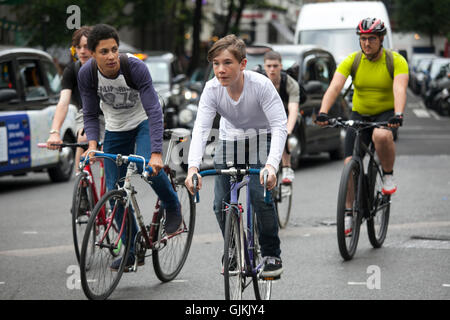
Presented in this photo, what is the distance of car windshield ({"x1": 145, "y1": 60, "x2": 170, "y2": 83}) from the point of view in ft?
71.0

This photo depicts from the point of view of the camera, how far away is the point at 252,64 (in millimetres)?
13414

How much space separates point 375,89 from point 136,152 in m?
2.29

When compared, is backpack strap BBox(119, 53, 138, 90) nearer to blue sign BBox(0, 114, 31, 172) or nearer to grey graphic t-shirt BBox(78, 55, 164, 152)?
grey graphic t-shirt BBox(78, 55, 164, 152)

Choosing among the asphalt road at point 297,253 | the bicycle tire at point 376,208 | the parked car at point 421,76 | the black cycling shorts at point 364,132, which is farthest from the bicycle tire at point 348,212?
the parked car at point 421,76

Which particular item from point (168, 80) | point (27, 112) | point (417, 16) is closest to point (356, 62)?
point (27, 112)

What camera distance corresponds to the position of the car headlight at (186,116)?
47.7 feet

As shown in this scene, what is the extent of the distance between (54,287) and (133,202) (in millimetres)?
912

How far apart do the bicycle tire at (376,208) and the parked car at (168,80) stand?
13.2 meters

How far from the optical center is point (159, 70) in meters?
21.8

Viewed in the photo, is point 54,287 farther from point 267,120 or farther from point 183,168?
point 183,168

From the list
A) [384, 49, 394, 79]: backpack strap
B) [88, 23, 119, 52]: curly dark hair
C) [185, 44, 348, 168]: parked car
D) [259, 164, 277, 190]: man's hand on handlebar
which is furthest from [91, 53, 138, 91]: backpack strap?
[185, 44, 348, 168]: parked car

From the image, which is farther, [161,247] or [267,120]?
[161,247]

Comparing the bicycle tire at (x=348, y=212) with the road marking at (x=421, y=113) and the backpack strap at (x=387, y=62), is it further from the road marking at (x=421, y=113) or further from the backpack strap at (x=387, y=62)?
the road marking at (x=421, y=113)
